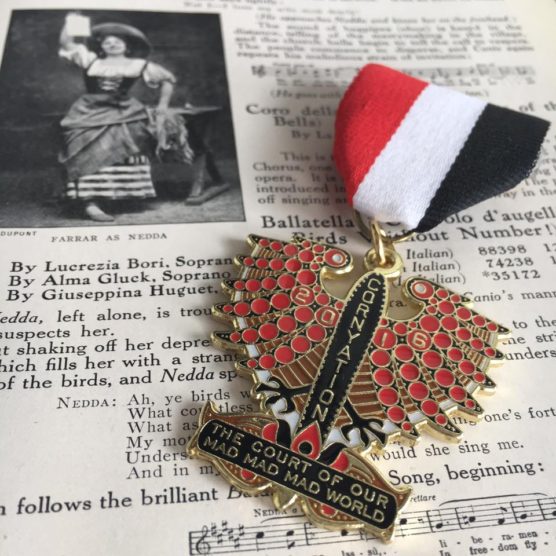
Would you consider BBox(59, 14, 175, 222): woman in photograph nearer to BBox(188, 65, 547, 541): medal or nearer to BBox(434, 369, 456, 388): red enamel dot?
BBox(188, 65, 547, 541): medal

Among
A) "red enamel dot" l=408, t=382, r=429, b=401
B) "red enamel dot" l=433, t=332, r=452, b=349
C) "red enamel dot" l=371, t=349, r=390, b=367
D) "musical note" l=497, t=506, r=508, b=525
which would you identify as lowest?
"musical note" l=497, t=506, r=508, b=525

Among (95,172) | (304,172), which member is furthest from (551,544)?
(95,172)

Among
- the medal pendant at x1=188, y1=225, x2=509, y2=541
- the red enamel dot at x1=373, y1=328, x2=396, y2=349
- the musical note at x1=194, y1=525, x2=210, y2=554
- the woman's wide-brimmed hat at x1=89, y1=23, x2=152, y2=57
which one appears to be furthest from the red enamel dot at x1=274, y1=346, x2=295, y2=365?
the woman's wide-brimmed hat at x1=89, y1=23, x2=152, y2=57

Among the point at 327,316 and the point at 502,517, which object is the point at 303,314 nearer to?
the point at 327,316

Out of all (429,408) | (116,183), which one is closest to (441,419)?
(429,408)

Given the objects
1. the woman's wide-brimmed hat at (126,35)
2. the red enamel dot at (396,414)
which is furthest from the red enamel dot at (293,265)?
the woman's wide-brimmed hat at (126,35)

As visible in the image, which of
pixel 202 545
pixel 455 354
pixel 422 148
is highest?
pixel 422 148
